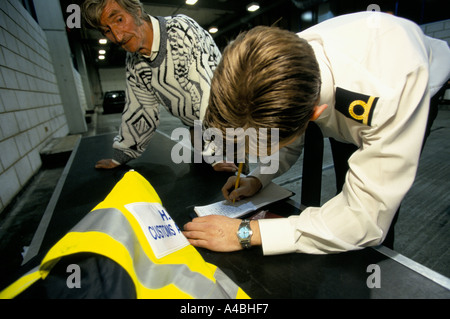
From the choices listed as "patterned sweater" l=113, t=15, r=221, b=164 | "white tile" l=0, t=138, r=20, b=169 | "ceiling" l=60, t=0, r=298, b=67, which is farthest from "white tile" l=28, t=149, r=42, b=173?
"ceiling" l=60, t=0, r=298, b=67

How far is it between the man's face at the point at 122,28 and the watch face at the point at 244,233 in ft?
3.32

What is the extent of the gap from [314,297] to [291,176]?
1975 millimetres

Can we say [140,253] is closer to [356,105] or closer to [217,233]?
[217,233]

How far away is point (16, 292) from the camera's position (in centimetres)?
39

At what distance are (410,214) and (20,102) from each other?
3.78 metres

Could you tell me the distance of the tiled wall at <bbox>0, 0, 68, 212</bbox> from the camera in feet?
6.66

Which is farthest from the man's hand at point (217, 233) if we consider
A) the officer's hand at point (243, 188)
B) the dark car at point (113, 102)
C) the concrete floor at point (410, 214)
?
the dark car at point (113, 102)

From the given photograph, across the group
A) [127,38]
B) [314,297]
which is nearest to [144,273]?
[314,297]

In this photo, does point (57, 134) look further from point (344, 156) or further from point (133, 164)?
point (344, 156)

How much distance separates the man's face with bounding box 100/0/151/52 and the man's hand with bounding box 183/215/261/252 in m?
0.93

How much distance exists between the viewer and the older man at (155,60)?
40.9 inches

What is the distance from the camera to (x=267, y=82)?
1.45ft

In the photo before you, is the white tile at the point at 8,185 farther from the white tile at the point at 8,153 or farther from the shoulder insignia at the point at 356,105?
the shoulder insignia at the point at 356,105

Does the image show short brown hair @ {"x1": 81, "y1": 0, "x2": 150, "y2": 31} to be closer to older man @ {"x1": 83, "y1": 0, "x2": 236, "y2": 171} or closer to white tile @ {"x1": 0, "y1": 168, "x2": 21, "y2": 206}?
older man @ {"x1": 83, "y1": 0, "x2": 236, "y2": 171}
